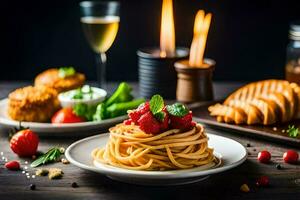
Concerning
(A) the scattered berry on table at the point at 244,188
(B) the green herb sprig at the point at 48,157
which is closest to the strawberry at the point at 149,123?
(A) the scattered berry on table at the point at 244,188

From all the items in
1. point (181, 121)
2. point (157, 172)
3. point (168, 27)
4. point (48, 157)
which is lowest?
point (48, 157)

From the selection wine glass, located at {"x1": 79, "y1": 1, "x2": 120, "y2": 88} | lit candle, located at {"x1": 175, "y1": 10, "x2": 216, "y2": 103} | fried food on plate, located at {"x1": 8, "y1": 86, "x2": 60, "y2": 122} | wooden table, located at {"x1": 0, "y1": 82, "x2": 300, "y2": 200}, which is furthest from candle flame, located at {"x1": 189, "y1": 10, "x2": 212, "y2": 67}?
wooden table, located at {"x1": 0, "y1": 82, "x2": 300, "y2": 200}

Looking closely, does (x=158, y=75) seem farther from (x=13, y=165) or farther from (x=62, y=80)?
(x=13, y=165)

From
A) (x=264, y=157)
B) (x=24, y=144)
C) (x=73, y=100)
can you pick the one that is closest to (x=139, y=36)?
(x=73, y=100)

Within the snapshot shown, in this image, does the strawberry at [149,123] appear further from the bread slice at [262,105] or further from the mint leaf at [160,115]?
the bread slice at [262,105]

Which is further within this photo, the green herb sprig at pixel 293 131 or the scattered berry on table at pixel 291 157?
the green herb sprig at pixel 293 131

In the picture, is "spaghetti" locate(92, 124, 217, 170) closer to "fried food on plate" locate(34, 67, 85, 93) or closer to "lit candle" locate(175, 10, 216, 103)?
"lit candle" locate(175, 10, 216, 103)

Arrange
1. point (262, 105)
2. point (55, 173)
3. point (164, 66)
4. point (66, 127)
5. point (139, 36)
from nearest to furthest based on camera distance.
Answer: point (55, 173)
point (66, 127)
point (262, 105)
point (164, 66)
point (139, 36)
